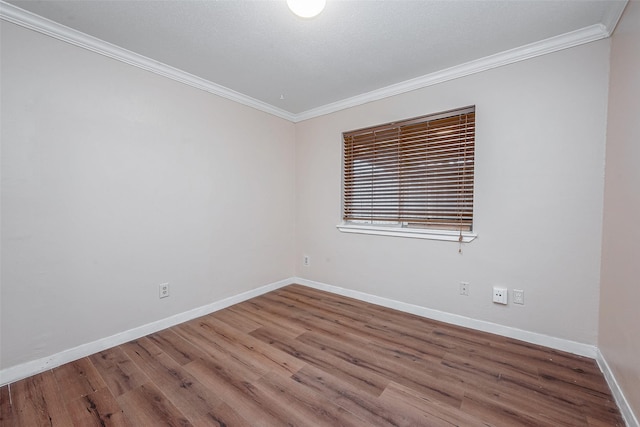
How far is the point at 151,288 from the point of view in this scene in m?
2.29

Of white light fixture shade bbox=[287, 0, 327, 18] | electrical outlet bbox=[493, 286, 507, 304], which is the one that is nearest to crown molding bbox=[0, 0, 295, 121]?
white light fixture shade bbox=[287, 0, 327, 18]

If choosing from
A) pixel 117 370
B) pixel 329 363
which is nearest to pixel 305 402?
pixel 329 363

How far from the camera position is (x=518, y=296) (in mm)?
2104

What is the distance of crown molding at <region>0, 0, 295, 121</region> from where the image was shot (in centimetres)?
163

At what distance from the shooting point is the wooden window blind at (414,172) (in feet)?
7.76

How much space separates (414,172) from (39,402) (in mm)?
3220

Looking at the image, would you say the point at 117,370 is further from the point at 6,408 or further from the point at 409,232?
the point at 409,232

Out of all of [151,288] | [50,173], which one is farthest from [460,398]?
[50,173]

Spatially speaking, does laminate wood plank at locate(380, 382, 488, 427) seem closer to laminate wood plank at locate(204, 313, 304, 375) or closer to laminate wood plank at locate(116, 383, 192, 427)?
laminate wood plank at locate(204, 313, 304, 375)

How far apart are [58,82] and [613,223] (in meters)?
3.81

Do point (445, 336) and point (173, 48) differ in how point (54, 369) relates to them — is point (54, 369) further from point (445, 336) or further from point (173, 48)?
point (445, 336)

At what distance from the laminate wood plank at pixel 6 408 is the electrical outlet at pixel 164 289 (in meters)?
0.96

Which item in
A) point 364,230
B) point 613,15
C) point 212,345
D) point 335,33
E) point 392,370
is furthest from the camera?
point 364,230

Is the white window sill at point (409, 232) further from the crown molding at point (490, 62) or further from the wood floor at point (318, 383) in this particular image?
the crown molding at point (490, 62)
